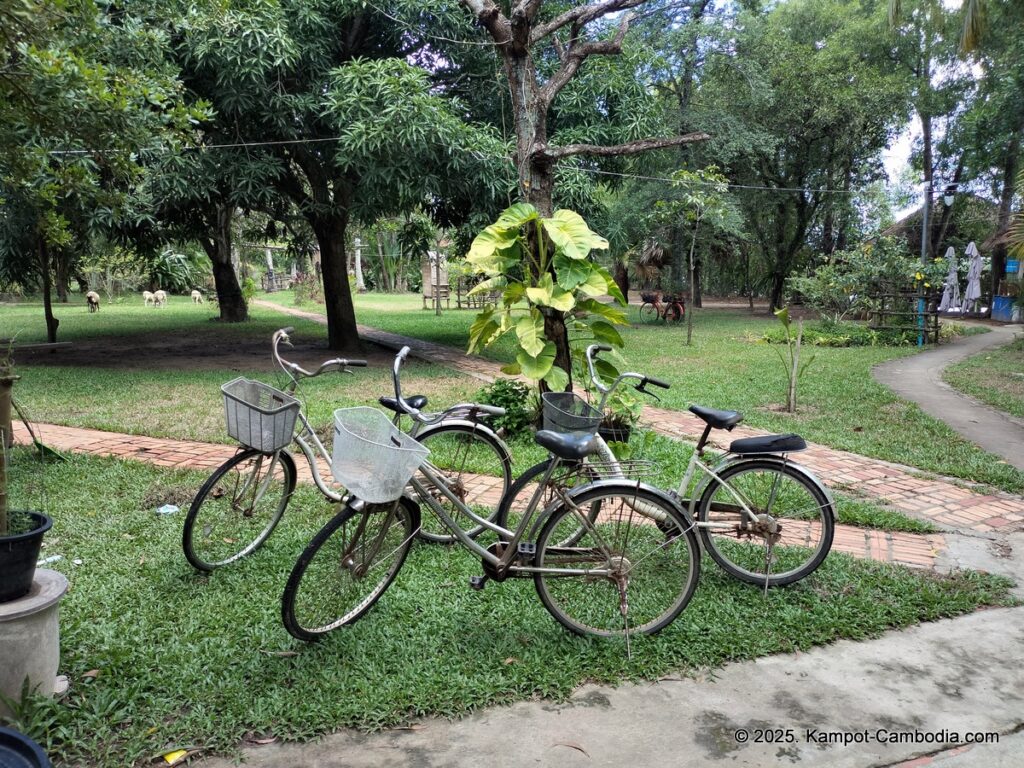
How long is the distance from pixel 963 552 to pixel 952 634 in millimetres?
1091

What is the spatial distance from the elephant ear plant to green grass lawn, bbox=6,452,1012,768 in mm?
1584

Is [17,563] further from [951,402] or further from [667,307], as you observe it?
[667,307]

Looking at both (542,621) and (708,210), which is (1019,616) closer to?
(542,621)

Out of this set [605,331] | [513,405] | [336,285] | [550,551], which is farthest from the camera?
[336,285]

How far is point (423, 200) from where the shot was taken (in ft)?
36.5

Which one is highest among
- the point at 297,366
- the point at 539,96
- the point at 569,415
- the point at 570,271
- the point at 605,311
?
the point at 539,96

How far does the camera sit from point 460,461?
4.21 metres

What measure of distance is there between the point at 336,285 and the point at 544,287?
28.3 feet

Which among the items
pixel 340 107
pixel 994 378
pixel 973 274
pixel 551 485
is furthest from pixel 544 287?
pixel 973 274

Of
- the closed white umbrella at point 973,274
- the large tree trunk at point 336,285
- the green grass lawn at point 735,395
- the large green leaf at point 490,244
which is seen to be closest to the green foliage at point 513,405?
the green grass lawn at point 735,395

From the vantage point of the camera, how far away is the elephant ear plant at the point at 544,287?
15.3 feet

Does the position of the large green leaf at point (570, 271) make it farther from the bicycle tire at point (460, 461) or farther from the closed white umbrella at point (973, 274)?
the closed white umbrella at point (973, 274)

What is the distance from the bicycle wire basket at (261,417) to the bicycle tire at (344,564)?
0.60 m

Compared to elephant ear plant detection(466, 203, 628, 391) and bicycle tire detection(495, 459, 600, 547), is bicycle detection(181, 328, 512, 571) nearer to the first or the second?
bicycle tire detection(495, 459, 600, 547)
